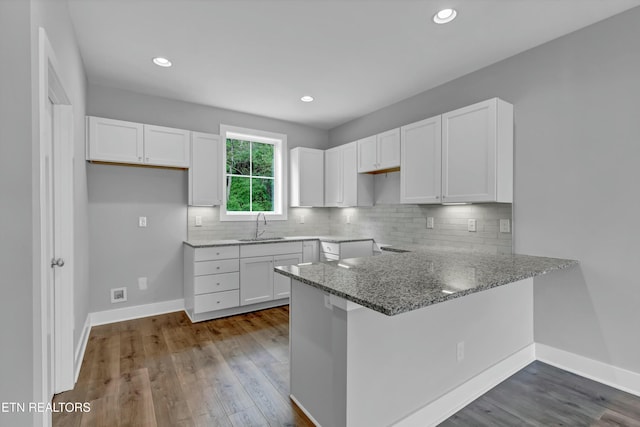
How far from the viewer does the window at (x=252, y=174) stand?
435cm

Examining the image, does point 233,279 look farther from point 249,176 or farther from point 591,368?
point 591,368

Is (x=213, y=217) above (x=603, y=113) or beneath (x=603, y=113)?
beneath

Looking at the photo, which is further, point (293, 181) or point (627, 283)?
point (293, 181)

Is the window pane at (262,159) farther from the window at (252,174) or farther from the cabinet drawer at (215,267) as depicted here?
the cabinet drawer at (215,267)

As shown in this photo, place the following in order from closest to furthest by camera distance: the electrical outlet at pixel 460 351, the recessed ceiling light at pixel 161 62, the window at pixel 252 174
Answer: the electrical outlet at pixel 460 351
the recessed ceiling light at pixel 161 62
the window at pixel 252 174

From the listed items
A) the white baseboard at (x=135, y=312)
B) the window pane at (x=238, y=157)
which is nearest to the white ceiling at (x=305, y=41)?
the window pane at (x=238, y=157)

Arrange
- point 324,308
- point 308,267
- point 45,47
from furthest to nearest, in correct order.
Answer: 1. point 308,267
2. point 324,308
3. point 45,47

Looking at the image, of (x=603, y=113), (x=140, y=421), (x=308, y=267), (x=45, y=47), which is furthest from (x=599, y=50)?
(x=140, y=421)

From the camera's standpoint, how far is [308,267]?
6.57 ft

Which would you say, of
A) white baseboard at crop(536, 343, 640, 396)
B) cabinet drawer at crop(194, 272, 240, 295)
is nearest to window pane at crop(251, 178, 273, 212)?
cabinet drawer at crop(194, 272, 240, 295)

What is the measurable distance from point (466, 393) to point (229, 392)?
1599mm

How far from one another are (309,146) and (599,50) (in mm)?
3571

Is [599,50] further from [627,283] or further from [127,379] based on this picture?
[127,379]

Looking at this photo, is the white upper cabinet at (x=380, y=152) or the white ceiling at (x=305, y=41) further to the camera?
the white upper cabinet at (x=380, y=152)
